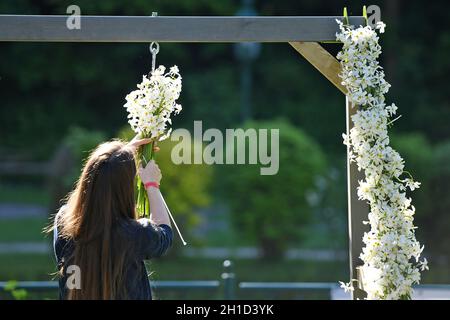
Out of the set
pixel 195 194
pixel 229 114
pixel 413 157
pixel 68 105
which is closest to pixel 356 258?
pixel 195 194

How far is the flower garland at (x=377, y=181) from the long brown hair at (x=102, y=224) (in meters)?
1.23

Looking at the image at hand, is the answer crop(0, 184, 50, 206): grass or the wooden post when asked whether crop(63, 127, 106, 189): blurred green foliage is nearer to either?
the wooden post

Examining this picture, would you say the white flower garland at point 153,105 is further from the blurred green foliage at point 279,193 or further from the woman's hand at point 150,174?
the blurred green foliage at point 279,193

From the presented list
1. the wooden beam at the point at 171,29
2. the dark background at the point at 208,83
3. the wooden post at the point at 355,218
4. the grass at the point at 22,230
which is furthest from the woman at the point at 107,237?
the dark background at the point at 208,83

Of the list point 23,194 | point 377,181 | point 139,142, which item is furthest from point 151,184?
point 23,194

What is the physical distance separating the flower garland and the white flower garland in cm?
86

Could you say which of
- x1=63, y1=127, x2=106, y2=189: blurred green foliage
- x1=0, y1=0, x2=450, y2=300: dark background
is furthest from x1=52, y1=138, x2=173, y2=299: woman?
x1=0, y1=0, x2=450, y2=300: dark background

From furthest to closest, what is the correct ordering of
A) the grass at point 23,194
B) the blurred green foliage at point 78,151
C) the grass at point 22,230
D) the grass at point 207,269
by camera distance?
the grass at point 23,194, the grass at point 22,230, the blurred green foliage at point 78,151, the grass at point 207,269

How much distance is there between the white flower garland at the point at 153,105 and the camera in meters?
3.82

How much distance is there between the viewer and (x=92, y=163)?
3.28m

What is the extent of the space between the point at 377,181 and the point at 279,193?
735 cm

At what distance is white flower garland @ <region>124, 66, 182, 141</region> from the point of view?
3.82m

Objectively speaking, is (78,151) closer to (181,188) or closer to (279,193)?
(181,188)
